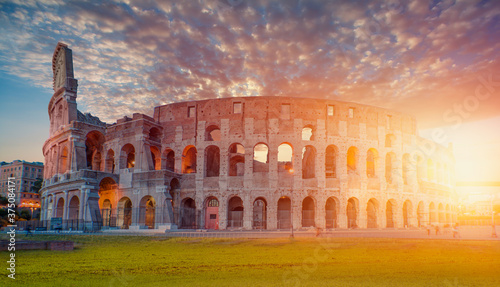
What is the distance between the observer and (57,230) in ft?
111

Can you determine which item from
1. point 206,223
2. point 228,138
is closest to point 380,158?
point 228,138

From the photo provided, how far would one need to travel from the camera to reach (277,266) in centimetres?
1261

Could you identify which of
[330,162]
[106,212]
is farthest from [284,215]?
[106,212]

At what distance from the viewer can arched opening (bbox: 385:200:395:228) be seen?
1486 inches

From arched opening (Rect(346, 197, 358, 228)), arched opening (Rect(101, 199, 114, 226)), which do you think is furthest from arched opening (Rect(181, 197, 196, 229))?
arched opening (Rect(346, 197, 358, 228))

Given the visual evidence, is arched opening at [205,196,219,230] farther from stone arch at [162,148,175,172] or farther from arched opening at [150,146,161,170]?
arched opening at [150,146,161,170]

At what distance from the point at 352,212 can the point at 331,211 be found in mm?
2056

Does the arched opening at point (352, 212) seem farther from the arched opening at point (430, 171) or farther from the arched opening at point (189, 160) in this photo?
the arched opening at point (189, 160)

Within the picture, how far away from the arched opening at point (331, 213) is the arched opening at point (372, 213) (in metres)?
3.50

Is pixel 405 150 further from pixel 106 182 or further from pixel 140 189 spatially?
pixel 106 182

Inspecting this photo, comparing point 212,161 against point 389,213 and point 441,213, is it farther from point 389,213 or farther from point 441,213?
point 441,213

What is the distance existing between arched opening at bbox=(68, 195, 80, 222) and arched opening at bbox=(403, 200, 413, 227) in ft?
102

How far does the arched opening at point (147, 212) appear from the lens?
34.1 metres

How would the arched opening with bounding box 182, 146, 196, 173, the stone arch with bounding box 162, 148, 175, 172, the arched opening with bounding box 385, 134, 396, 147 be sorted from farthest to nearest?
the arched opening with bounding box 385, 134, 396, 147, the stone arch with bounding box 162, 148, 175, 172, the arched opening with bounding box 182, 146, 196, 173
